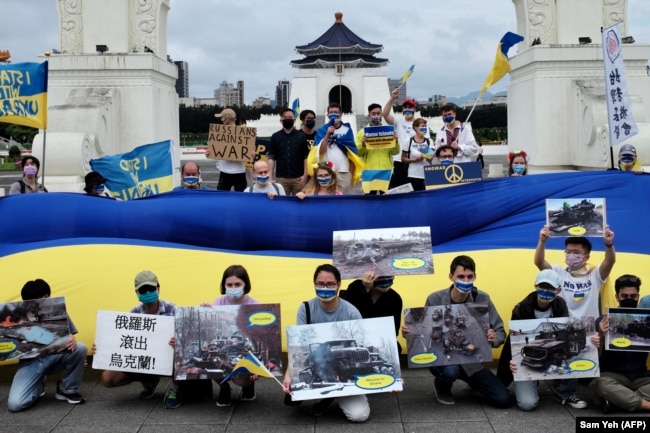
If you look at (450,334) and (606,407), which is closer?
(606,407)

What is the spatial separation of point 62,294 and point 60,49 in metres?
9.22

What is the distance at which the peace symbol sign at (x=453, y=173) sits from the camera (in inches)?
278

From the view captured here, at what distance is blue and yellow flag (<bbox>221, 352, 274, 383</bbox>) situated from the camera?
4787 millimetres

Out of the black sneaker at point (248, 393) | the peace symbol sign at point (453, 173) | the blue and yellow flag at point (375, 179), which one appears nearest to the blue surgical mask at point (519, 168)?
the peace symbol sign at point (453, 173)

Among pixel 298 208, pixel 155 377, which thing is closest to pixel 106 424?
pixel 155 377

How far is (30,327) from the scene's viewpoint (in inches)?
204

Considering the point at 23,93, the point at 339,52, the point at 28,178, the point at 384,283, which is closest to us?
the point at 384,283

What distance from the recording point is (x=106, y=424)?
15.7 feet

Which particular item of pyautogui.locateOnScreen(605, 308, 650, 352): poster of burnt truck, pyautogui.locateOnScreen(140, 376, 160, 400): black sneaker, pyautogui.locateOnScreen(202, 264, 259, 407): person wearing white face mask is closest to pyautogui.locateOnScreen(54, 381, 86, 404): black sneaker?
pyautogui.locateOnScreen(140, 376, 160, 400): black sneaker

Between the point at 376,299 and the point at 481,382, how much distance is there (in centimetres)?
89

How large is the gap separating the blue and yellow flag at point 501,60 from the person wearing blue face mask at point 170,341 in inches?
216

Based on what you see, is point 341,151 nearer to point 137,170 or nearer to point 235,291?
point 137,170

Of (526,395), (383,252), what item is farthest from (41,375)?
(526,395)

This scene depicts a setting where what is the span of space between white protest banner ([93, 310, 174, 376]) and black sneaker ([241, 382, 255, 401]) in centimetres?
49
